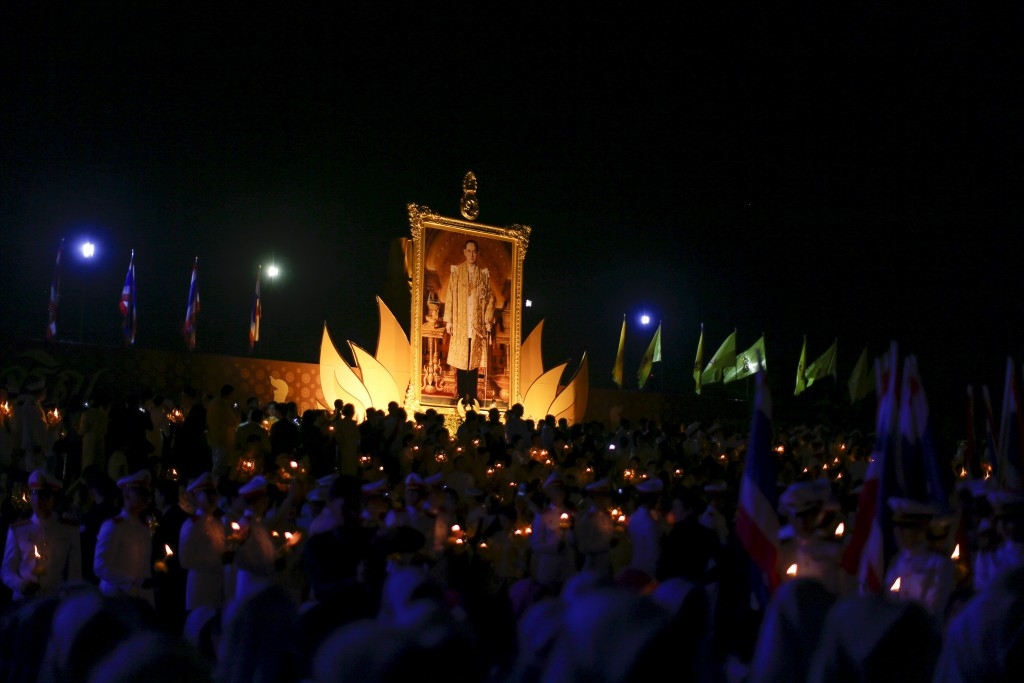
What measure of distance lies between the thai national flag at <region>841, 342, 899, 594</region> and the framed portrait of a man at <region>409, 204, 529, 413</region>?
14264 mm

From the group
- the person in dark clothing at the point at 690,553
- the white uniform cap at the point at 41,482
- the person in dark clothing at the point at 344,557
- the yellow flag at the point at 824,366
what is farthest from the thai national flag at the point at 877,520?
the yellow flag at the point at 824,366

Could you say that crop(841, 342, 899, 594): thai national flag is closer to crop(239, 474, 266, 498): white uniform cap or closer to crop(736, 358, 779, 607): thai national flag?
crop(736, 358, 779, 607): thai national flag

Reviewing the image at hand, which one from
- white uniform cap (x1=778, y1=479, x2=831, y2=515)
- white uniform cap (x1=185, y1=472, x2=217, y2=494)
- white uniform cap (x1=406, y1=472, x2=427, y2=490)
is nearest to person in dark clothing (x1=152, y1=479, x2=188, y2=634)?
white uniform cap (x1=185, y1=472, x2=217, y2=494)

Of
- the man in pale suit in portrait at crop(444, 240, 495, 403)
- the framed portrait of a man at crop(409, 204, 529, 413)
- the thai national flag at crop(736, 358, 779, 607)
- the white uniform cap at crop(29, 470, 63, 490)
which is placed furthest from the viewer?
the man in pale suit in portrait at crop(444, 240, 495, 403)

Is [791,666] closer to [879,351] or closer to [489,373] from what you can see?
[489,373]

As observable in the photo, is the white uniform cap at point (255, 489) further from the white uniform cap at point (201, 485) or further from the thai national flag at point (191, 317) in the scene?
the thai national flag at point (191, 317)

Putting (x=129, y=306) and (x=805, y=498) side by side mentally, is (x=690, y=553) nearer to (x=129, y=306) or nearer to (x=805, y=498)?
(x=805, y=498)

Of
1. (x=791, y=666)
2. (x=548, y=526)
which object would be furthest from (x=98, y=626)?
(x=548, y=526)

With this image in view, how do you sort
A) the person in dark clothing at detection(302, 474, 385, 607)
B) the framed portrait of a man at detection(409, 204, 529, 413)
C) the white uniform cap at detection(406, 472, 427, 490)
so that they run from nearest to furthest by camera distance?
the person in dark clothing at detection(302, 474, 385, 607)
the white uniform cap at detection(406, 472, 427, 490)
the framed portrait of a man at detection(409, 204, 529, 413)

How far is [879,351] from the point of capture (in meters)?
33.2

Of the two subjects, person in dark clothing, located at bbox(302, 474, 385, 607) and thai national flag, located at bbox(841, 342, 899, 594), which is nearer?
person in dark clothing, located at bbox(302, 474, 385, 607)

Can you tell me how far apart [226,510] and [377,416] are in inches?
322

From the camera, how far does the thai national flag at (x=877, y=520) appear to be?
298 inches

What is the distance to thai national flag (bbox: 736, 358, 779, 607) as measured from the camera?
6.65 meters
